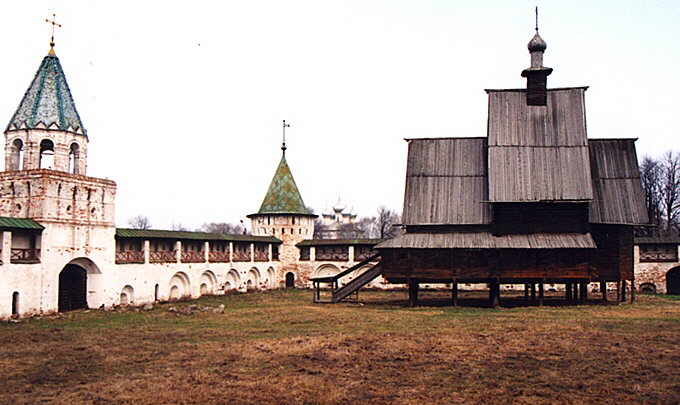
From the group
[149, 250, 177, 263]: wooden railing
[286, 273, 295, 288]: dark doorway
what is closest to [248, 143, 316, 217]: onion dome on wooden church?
[286, 273, 295, 288]: dark doorway

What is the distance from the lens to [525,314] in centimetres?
2158

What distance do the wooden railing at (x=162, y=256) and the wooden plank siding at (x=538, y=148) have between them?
49.5 feet

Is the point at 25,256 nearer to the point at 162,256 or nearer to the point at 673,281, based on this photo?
the point at 162,256

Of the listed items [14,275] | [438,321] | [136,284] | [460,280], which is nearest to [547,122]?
[460,280]

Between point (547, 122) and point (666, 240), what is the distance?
12826mm

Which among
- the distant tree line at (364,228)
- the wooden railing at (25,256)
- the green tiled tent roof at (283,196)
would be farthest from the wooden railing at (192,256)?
the distant tree line at (364,228)

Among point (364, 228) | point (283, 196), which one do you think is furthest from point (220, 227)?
point (283, 196)

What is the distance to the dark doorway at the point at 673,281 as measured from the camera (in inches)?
1379

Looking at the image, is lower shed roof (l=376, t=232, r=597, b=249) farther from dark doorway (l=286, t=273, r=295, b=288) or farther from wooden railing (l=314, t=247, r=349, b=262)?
dark doorway (l=286, t=273, r=295, b=288)

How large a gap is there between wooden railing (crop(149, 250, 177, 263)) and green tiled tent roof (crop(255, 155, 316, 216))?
12.4 meters

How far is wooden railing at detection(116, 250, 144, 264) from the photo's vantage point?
2655cm

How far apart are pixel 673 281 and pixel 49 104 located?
3300 centimetres

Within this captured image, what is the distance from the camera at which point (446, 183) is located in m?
26.6

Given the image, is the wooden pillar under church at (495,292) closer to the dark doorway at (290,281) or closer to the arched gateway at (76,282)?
the arched gateway at (76,282)
